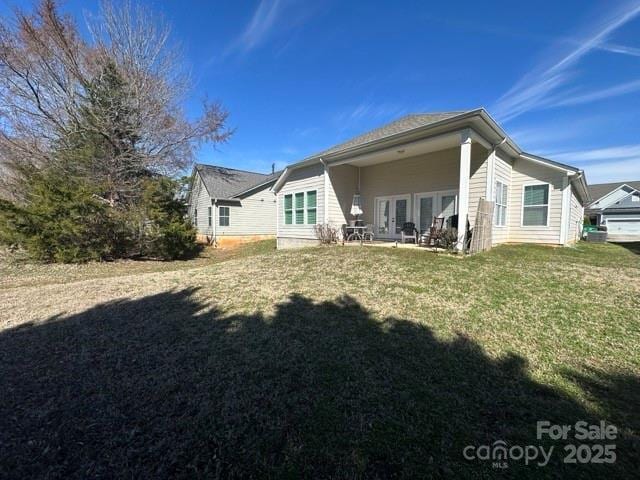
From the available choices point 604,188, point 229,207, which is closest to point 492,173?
point 229,207

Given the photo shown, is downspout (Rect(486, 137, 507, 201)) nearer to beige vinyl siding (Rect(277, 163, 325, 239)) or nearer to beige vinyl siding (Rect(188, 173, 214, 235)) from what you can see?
beige vinyl siding (Rect(277, 163, 325, 239))

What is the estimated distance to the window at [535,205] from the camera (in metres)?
9.96

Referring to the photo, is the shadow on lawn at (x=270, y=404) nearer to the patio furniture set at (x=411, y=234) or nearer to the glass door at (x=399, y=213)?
the patio furniture set at (x=411, y=234)

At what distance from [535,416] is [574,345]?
179 centimetres

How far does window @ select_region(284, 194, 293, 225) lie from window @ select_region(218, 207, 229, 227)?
5.97 m

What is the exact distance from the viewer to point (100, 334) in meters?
3.82

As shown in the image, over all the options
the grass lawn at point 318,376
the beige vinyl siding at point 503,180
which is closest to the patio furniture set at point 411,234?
the beige vinyl siding at point 503,180

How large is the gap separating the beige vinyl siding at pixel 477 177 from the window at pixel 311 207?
5.91 meters

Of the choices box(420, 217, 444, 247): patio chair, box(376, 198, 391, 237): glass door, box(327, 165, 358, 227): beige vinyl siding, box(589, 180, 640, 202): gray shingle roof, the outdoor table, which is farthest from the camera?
box(589, 180, 640, 202): gray shingle roof

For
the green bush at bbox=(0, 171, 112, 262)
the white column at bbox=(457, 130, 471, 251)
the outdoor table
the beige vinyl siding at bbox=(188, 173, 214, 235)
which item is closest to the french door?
the outdoor table

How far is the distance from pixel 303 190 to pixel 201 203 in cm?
1003

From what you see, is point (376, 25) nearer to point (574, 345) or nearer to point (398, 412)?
point (574, 345)

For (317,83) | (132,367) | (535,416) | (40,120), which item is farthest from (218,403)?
(40,120)

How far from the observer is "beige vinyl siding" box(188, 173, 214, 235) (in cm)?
1877
